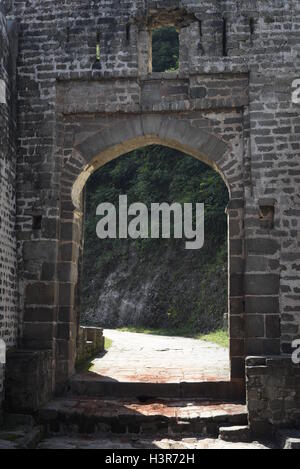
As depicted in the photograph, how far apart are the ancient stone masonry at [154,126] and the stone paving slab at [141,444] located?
1.35m

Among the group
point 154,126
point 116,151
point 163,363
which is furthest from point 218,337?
point 154,126

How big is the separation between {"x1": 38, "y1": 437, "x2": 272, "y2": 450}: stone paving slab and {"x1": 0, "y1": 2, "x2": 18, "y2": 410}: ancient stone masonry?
1683 mm

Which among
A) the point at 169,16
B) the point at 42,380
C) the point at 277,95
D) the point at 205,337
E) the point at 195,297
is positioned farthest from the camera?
the point at 195,297

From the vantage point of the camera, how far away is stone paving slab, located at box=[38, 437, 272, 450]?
20.4ft

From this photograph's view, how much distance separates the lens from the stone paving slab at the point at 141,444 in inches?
244

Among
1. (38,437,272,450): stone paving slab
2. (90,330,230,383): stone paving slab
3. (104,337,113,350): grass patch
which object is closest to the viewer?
(38,437,272,450): stone paving slab

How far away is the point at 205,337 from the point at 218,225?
4.80 m

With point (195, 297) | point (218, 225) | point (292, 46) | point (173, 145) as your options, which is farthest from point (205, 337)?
point (292, 46)

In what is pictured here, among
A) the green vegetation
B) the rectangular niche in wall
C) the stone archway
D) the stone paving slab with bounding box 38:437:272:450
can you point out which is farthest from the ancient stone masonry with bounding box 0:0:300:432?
the rectangular niche in wall

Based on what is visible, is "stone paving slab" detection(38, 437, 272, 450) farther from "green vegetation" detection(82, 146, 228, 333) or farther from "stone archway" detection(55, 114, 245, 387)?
"green vegetation" detection(82, 146, 228, 333)

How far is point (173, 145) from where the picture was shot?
8430 millimetres

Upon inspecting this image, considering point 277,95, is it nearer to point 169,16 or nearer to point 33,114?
point 169,16

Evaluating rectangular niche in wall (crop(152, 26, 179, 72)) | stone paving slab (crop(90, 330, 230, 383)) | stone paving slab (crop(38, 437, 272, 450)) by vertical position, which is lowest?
stone paving slab (crop(38, 437, 272, 450))

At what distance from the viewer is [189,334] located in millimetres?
17406
